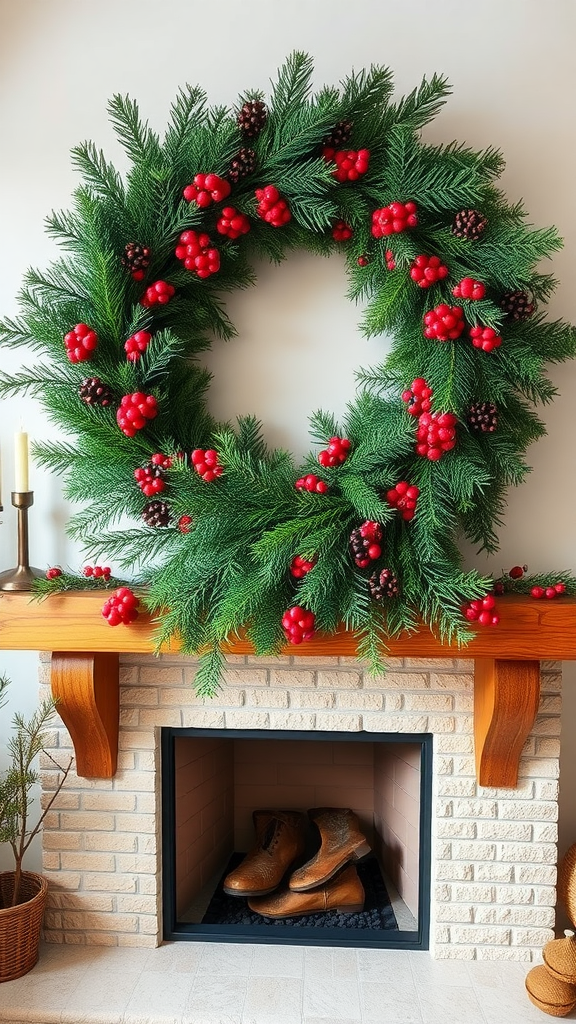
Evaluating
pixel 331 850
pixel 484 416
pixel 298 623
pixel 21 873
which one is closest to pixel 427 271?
pixel 484 416

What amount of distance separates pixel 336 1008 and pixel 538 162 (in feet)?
6.58

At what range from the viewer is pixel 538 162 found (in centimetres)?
193

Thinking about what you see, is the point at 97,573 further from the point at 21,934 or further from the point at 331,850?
the point at 331,850

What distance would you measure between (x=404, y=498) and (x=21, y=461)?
34.7 inches

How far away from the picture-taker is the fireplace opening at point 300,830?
206 centimetres

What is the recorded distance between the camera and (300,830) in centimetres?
235

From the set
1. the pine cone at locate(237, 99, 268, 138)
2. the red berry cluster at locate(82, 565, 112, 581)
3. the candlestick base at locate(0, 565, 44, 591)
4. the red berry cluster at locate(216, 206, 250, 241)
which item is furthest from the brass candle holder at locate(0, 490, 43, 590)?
the pine cone at locate(237, 99, 268, 138)

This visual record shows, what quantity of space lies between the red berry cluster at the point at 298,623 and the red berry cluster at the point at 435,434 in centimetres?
43

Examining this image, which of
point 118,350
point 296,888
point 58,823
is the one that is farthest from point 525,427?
point 58,823

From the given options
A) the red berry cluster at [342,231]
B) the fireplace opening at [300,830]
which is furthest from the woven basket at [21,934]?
the red berry cluster at [342,231]

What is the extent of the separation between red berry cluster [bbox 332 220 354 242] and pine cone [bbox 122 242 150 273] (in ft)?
1.43

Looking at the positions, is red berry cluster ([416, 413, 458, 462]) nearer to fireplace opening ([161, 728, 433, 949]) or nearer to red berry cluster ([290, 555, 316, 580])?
red berry cluster ([290, 555, 316, 580])

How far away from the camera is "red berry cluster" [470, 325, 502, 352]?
1722 mm

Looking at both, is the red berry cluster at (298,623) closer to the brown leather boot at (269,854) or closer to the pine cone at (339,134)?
the brown leather boot at (269,854)
